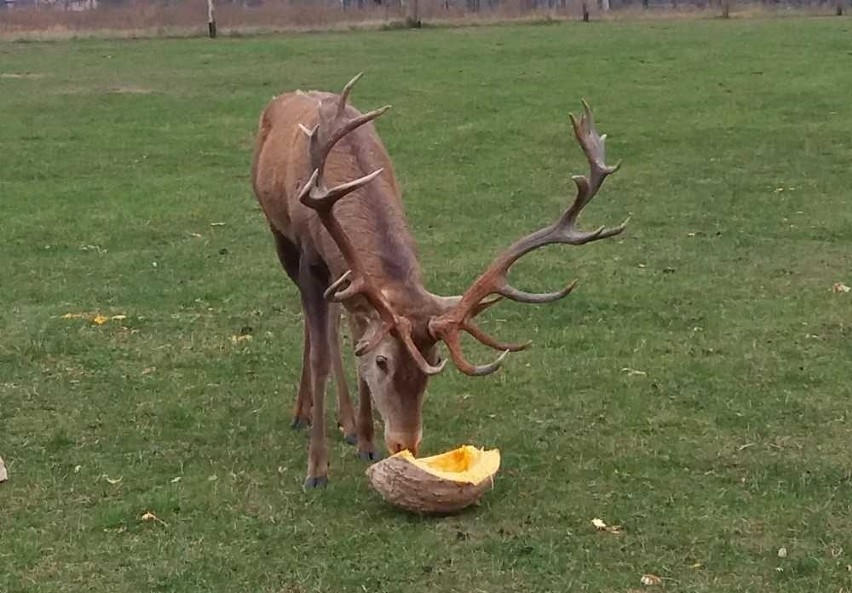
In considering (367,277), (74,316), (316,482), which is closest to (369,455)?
(316,482)

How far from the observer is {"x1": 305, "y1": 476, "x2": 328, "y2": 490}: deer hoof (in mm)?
6363

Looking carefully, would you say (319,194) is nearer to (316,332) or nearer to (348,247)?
(348,247)

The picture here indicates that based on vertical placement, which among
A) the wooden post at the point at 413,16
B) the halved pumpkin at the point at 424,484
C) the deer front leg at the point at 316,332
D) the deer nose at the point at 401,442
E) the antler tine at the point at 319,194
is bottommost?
the wooden post at the point at 413,16

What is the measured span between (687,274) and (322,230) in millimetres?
4308

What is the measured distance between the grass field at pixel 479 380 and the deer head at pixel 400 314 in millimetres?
513

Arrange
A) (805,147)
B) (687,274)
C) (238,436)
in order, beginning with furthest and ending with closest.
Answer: (805,147)
(687,274)
(238,436)

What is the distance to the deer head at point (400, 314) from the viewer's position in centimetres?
578

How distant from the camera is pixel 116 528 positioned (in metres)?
5.93

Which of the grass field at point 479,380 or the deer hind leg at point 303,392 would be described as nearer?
the grass field at point 479,380

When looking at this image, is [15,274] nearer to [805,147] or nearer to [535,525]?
[535,525]

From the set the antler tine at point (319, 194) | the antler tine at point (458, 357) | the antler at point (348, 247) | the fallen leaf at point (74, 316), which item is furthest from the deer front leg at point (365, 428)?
the fallen leaf at point (74, 316)

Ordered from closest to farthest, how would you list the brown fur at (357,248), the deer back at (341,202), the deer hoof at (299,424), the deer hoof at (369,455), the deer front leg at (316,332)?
the brown fur at (357,248) → the deer back at (341,202) → the deer front leg at (316,332) → the deer hoof at (369,455) → the deer hoof at (299,424)

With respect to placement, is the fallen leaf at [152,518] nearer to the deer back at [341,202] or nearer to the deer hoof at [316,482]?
the deer hoof at [316,482]

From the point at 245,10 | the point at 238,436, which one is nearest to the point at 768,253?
the point at 238,436
